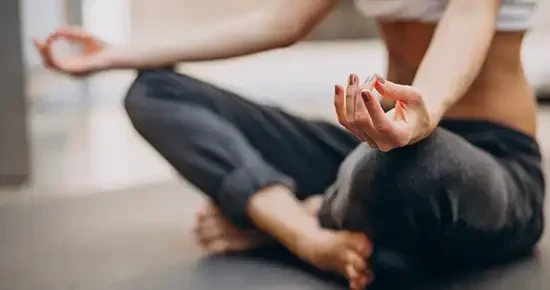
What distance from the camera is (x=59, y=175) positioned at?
0.94 meters

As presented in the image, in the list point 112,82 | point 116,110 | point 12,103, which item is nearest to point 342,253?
point 12,103

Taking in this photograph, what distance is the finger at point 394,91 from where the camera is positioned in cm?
38

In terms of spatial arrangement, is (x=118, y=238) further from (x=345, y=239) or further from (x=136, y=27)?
(x=136, y=27)

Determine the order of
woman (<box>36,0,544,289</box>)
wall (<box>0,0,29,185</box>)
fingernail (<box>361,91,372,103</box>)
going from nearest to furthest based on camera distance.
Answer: fingernail (<box>361,91,372,103</box>)
woman (<box>36,0,544,289</box>)
wall (<box>0,0,29,185</box>)

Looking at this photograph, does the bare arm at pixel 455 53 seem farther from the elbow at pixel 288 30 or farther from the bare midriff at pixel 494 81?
the elbow at pixel 288 30

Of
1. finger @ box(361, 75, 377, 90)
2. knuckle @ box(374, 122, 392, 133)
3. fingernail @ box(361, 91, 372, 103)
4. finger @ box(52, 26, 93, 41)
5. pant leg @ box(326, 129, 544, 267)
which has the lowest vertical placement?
pant leg @ box(326, 129, 544, 267)

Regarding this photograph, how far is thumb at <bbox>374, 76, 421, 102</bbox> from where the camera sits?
1.23ft

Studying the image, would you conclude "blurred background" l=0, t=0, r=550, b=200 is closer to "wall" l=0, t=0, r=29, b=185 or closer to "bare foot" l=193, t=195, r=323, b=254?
"wall" l=0, t=0, r=29, b=185

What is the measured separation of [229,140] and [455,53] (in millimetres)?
218

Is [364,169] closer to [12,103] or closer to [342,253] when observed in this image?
[342,253]

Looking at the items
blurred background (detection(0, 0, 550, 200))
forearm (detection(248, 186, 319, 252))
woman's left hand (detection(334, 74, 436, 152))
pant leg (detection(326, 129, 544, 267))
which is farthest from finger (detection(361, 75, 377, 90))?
blurred background (detection(0, 0, 550, 200))

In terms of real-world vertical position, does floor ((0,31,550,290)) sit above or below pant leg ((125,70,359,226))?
below

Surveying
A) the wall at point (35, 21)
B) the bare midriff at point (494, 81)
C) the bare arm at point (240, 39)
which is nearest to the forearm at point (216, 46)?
the bare arm at point (240, 39)

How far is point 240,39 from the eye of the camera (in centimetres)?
65
